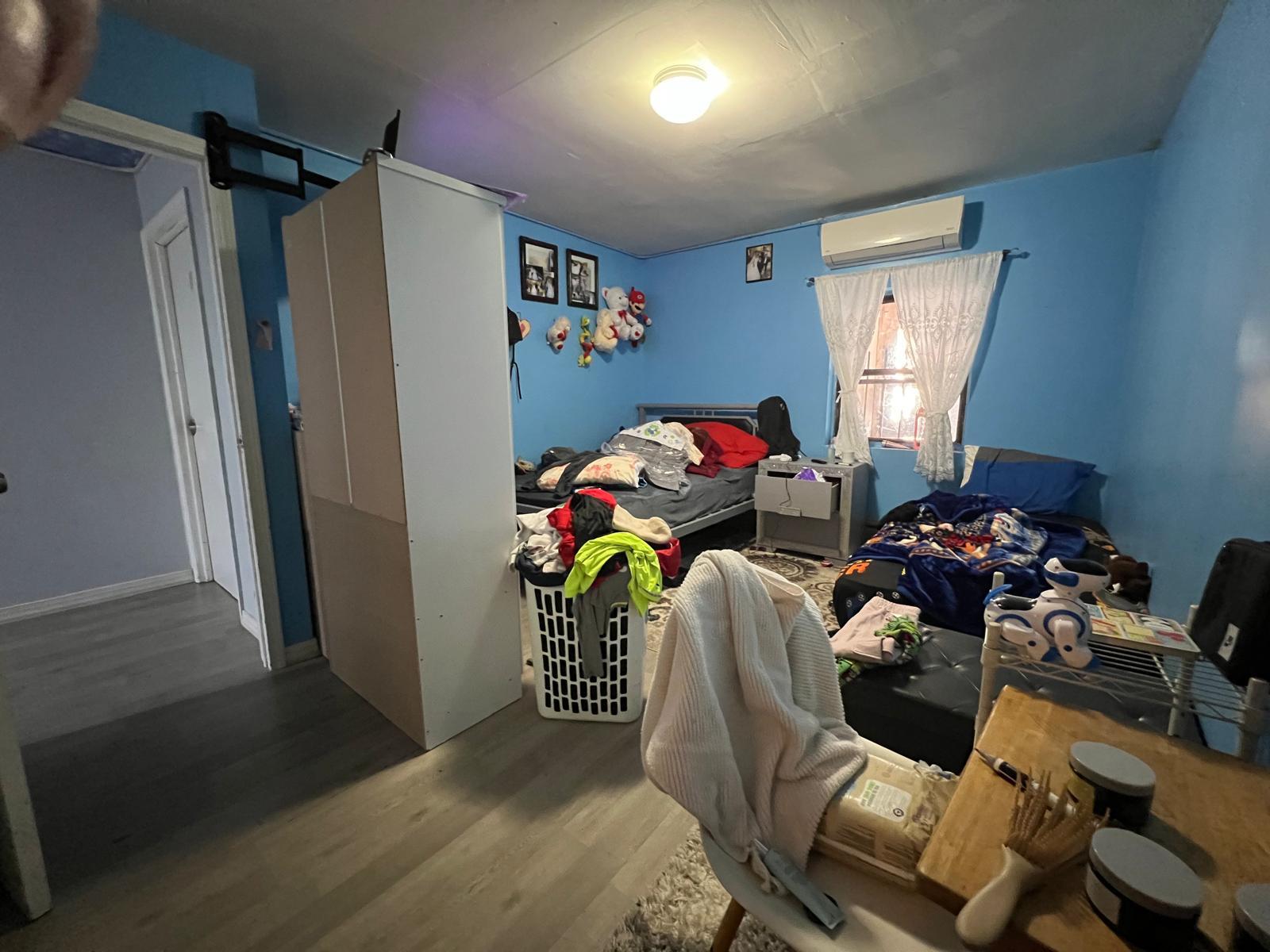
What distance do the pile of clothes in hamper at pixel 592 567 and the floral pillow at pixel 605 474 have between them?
1096 mm

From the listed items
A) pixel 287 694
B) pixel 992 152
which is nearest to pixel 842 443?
pixel 992 152

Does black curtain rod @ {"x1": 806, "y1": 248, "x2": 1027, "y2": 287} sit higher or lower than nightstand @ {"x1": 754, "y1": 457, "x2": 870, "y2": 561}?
higher

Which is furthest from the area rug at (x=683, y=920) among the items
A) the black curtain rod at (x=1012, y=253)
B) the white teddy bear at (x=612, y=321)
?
the white teddy bear at (x=612, y=321)

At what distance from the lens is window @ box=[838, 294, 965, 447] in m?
3.65

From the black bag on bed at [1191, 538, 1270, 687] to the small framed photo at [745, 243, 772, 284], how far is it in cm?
361

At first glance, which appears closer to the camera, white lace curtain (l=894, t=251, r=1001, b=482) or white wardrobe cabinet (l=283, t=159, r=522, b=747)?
white wardrobe cabinet (l=283, t=159, r=522, b=747)

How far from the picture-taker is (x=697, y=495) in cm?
328

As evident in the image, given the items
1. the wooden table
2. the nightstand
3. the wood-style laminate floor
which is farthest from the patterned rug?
the wooden table

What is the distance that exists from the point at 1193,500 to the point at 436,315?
2.46m

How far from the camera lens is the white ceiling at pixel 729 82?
1721 millimetres

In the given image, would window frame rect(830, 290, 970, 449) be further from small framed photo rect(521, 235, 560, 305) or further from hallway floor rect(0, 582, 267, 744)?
hallway floor rect(0, 582, 267, 744)

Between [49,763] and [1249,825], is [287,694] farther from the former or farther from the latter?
[1249,825]

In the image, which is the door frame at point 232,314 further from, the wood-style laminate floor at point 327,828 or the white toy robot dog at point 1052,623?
the white toy robot dog at point 1052,623

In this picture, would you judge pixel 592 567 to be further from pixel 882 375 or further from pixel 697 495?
pixel 882 375
